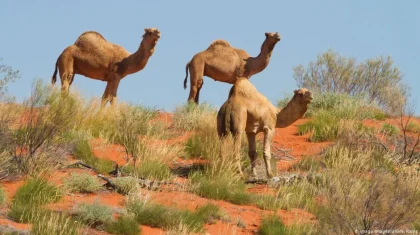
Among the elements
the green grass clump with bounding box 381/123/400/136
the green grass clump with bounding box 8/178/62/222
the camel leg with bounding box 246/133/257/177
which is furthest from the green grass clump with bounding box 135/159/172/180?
the green grass clump with bounding box 381/123/400/136

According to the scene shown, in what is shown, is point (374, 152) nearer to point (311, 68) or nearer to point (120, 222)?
point (120, 222)

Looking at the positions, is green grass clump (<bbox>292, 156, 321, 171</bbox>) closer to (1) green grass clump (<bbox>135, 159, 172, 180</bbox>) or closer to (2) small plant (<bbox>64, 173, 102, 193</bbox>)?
(1) green grass clump (<bbox>135, 159, 172, 180</bbox>)

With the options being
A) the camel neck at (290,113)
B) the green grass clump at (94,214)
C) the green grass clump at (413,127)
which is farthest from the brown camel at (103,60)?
the green grass clump at (94,214)

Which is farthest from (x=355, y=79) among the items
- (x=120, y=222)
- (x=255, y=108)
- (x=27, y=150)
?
(x=120, y=222)

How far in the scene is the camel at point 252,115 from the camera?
14.8 m

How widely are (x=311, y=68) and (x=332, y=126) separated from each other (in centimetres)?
1338

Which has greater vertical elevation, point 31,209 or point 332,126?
point 332,126

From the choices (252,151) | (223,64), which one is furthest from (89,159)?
(223,64)

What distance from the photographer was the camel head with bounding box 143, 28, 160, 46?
19.7 m

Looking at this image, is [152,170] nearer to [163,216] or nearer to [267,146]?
[267,146]

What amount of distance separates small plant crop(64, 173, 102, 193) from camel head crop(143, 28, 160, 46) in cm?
726

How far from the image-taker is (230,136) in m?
14.6

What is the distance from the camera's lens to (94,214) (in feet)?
37.0

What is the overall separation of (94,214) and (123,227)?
1.45 ft
